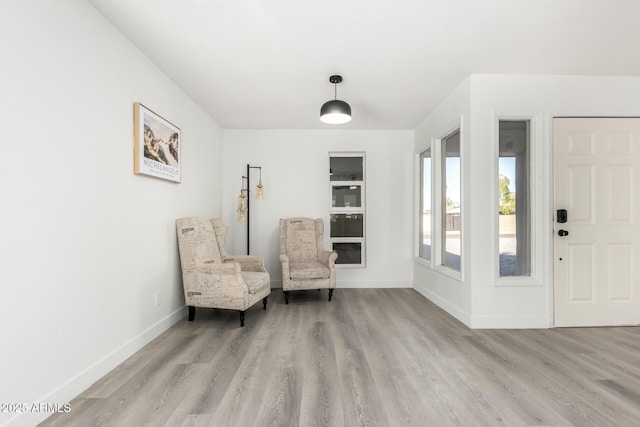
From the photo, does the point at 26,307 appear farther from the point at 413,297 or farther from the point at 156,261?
the point at 413,297

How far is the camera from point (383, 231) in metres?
5.06

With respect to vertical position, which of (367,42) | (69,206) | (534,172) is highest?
(367,42)

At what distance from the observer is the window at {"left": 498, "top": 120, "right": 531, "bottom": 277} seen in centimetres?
320

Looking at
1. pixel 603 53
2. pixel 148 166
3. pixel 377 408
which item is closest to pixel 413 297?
pixel 377 408

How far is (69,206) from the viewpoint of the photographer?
6.20 feet

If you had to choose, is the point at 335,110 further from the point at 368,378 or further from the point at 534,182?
the point at 368,378

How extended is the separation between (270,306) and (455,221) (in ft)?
8.13

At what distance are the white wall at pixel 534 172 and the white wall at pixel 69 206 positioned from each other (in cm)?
307

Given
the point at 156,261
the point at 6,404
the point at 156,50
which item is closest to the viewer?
the point at 6,404

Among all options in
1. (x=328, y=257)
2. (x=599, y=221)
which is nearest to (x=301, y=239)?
(x=328, y=257)

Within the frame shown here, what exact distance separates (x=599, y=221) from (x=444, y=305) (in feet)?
5.83

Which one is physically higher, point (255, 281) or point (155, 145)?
point (155, 145)

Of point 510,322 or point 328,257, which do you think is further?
point 328,257

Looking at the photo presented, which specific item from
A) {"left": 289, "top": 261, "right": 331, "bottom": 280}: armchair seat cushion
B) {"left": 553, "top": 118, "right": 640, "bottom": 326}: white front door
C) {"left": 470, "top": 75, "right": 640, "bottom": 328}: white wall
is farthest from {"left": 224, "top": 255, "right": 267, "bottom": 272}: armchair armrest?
{"left": 553, "top": 118, "right": 640, "bottom": 326}: white front door
